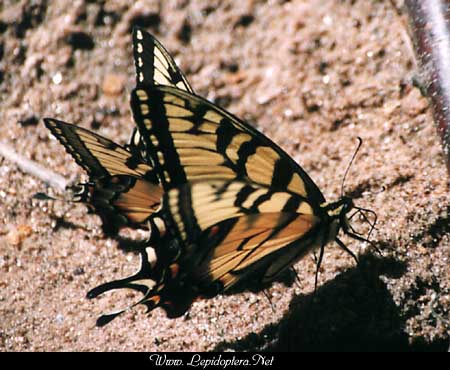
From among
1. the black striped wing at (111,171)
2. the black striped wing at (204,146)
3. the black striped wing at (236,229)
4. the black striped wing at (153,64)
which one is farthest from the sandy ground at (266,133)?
the black striped wing at (153,64)

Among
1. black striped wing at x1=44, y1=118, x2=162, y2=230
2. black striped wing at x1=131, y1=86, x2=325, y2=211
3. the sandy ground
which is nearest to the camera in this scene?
black striped wing at x1=131, y1=86, x2=325, y2=211

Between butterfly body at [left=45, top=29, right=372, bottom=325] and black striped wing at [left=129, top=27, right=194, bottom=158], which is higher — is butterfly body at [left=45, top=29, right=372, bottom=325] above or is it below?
below

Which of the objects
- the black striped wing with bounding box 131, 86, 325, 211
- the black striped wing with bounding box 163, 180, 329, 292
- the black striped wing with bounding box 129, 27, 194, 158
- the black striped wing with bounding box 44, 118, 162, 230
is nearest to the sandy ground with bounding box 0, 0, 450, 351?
the black striped wing with bounding box 163, 180, 329, 292

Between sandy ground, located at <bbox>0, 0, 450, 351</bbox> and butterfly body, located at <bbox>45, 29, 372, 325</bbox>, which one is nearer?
butterfly body, located at <bbox>45, 29, 372, 325</bbox>

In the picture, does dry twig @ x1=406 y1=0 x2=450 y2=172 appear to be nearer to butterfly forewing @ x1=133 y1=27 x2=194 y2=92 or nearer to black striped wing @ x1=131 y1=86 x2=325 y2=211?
black striped wing @ x1=131 y1=86 x2=325 y2=211

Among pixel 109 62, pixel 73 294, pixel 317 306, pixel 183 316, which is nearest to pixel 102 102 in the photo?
pixel 109 62

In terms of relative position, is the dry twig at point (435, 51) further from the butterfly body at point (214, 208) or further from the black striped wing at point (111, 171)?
the black striped wing at point (111, 171)

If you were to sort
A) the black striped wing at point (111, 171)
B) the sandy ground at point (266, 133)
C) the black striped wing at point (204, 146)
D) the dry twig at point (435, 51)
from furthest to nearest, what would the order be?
the black striped wing at point (111, 171)
the dry twig at point (435, 51)
the sandy ground at point (266, 133)
the black striped wing at point (204, 146)
